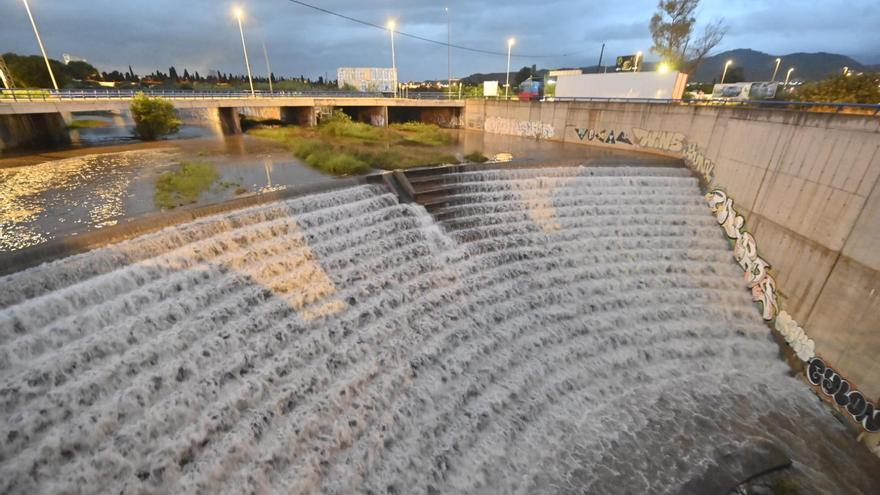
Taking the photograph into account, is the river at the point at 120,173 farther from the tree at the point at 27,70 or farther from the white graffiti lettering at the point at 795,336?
the tree at the point at 27,70

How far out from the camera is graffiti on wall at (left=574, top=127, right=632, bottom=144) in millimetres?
25994

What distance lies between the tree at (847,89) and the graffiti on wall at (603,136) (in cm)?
984

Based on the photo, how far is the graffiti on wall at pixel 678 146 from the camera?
18.7 metres

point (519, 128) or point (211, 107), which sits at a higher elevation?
point (211, 107)

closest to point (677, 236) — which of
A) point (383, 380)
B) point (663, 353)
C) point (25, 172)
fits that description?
point (663, 353)

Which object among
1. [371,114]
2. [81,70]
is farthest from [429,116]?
[81,70]

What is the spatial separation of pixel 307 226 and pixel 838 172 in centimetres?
1569

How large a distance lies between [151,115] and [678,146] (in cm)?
3460

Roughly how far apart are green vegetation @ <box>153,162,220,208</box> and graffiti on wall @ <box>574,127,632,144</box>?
946 inches

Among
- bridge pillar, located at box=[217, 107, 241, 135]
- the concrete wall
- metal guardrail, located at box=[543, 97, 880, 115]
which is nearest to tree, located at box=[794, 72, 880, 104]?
metal guardrail, located at box=[543, 97, 880, 115]

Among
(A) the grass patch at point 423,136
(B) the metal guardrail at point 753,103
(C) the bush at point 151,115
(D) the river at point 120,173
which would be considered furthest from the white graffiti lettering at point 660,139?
(C) the bush at point 151,115

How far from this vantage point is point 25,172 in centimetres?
1741

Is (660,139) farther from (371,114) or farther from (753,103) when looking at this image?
(371,114)

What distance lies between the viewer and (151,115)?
27.6 meters
